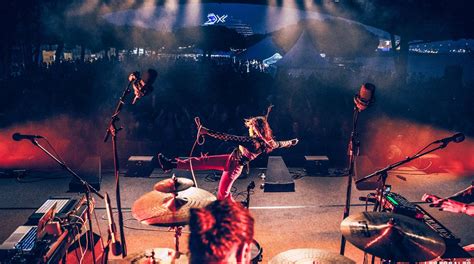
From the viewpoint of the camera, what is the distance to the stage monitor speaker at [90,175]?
24.8 ft

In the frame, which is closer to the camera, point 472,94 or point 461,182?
point 461,182

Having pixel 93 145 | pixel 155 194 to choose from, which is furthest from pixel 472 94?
pixel 155 194

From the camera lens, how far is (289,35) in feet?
69.4

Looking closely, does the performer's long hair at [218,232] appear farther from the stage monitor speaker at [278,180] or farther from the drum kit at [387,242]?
the stage monitor speaker at [278,180]

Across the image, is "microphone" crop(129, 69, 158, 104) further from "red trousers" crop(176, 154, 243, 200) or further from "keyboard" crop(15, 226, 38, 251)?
"keyboard" crop(15, 226, 38, 251)

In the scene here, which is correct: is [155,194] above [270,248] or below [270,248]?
above

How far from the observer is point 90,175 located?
7.87 meters

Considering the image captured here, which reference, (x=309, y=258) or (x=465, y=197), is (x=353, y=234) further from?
(x=465, y=197)

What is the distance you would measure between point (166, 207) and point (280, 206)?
3787 mm

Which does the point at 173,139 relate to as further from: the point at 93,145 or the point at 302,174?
the point at 302,174

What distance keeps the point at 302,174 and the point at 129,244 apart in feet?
15.2

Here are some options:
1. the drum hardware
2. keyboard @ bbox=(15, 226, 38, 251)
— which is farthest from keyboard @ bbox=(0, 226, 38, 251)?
the drum hardware

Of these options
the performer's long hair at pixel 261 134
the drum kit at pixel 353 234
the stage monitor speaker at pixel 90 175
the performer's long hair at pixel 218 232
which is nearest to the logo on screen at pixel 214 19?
the stage monitor speaker at pixel 90 175

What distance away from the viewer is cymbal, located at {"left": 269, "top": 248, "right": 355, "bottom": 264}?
344 centimetres
